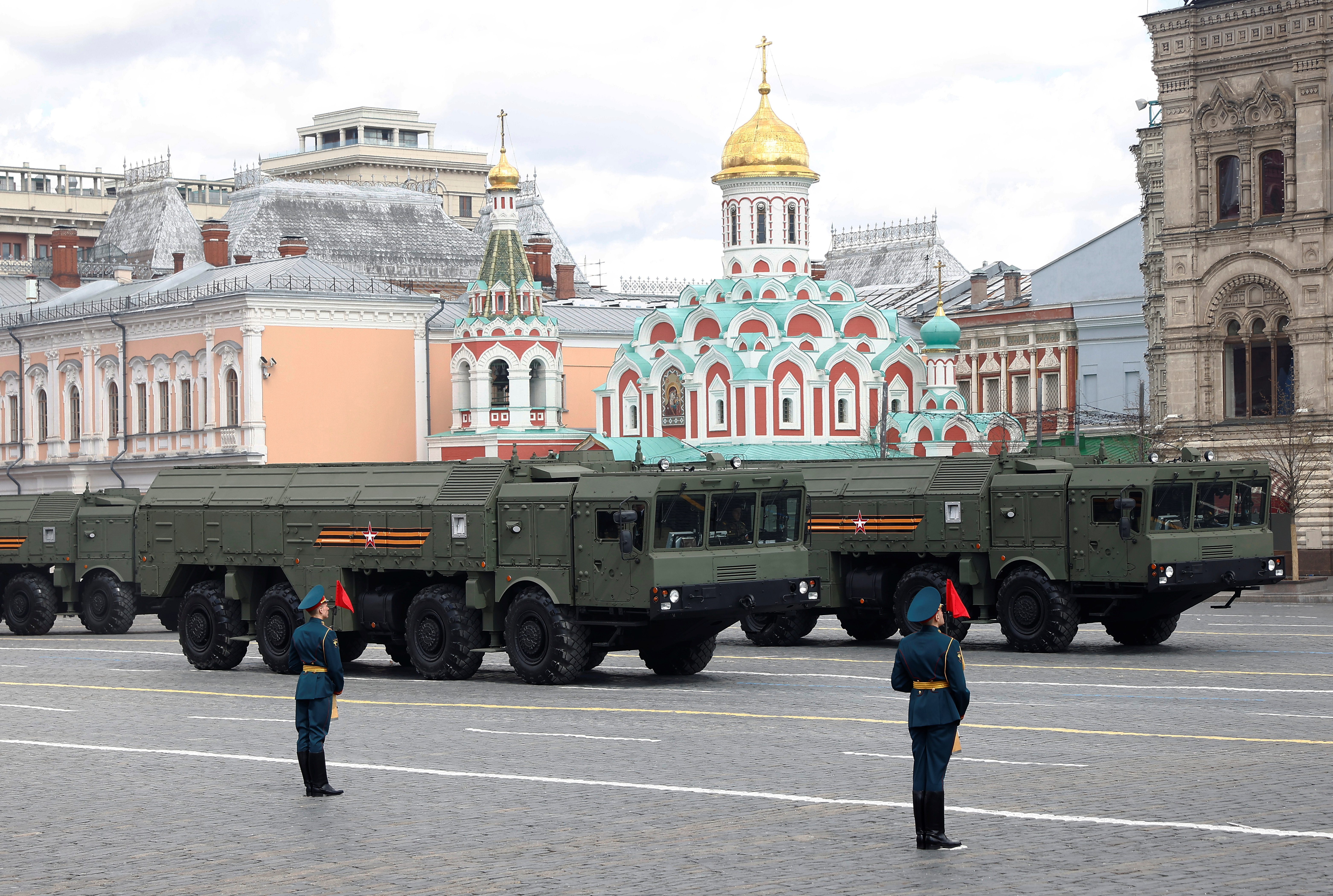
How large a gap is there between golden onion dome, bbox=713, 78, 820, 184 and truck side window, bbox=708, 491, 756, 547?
47785mm

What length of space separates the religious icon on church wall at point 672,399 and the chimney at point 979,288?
728 inches

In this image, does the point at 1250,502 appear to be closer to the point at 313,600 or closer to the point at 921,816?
the point at 313,600

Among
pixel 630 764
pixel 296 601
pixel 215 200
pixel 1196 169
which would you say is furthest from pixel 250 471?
pixel 215 200

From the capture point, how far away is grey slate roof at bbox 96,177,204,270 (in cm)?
10350

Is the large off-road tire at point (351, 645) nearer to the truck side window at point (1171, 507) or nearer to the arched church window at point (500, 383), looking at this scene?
the truck side window at point (1171, 507)

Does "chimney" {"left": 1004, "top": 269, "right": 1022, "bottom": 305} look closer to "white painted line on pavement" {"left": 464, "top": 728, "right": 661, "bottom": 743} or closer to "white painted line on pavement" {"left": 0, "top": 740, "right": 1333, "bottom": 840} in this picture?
"white painted line on pavement" {"left": 464, "top": 728, "right": 661, "bottom": 743}

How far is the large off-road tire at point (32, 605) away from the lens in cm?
3694

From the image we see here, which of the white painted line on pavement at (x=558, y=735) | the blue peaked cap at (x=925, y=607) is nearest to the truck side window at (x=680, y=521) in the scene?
the white painted line on pavement at (x=558, y=735)

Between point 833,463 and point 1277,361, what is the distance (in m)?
17.8

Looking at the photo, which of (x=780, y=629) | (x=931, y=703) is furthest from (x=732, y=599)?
(x=931, y=703)

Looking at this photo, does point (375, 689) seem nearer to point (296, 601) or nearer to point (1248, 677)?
point (296, 601)

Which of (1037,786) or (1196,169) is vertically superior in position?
(1196,169)

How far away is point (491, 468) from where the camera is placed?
24969mm

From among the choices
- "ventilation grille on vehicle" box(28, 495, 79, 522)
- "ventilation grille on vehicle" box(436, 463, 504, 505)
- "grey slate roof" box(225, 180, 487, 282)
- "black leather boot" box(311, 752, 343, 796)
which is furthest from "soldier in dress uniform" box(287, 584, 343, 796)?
"grey slate roof" box(225, 180, 487, 282)
